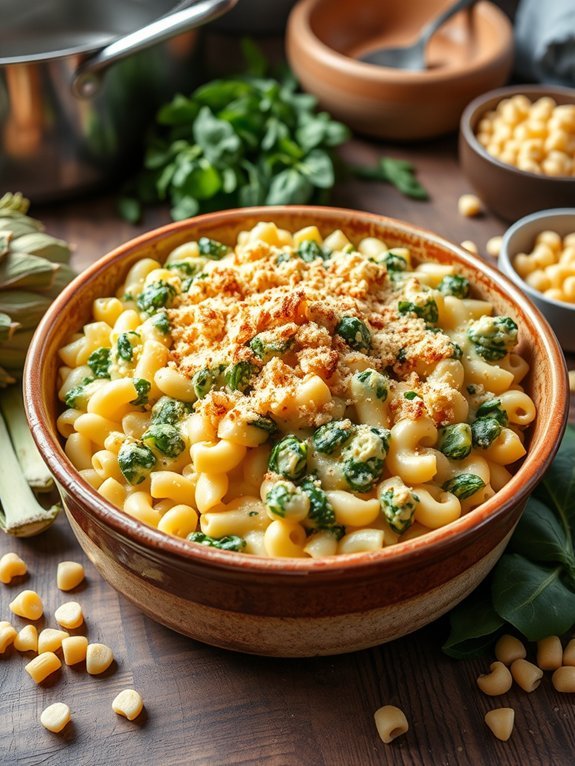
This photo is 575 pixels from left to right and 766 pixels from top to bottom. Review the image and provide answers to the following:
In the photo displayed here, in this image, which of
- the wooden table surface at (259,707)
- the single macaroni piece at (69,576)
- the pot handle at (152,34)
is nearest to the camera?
the wooden table surface at (259,707)

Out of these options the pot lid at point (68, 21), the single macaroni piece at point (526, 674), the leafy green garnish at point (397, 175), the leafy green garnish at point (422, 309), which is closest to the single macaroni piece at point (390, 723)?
the single macaroni piece at point (526, 674)

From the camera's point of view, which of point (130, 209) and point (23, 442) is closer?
point (23, 442)

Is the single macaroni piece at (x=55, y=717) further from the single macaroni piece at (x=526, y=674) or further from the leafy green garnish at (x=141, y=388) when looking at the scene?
the single macaroni piece at (x=526, y=674)

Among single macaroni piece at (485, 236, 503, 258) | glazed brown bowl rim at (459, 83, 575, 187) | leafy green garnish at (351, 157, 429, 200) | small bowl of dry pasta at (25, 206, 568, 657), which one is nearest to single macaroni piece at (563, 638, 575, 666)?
small bowl of dry pasta at (25, 206, 568, 657)

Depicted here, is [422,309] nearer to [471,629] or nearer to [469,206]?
[471,629]

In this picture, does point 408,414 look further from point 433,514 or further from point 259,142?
point 259,142

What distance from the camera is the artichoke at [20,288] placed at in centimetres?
271

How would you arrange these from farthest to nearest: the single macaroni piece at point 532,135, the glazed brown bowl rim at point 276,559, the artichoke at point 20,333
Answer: the single macaroni piece at point 532,135, the artichoke at point 20,333, the glazed brown bowl rim at point 276,559

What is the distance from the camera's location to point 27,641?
2113mm

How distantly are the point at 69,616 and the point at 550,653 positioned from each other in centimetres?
121

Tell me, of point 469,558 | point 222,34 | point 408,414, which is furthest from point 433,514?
point 222,34

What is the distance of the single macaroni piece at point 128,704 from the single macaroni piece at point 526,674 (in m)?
0.90

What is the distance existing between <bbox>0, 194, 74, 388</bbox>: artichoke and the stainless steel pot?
26.0 inches

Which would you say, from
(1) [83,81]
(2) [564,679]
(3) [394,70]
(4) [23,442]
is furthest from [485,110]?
(2) [564,679]
